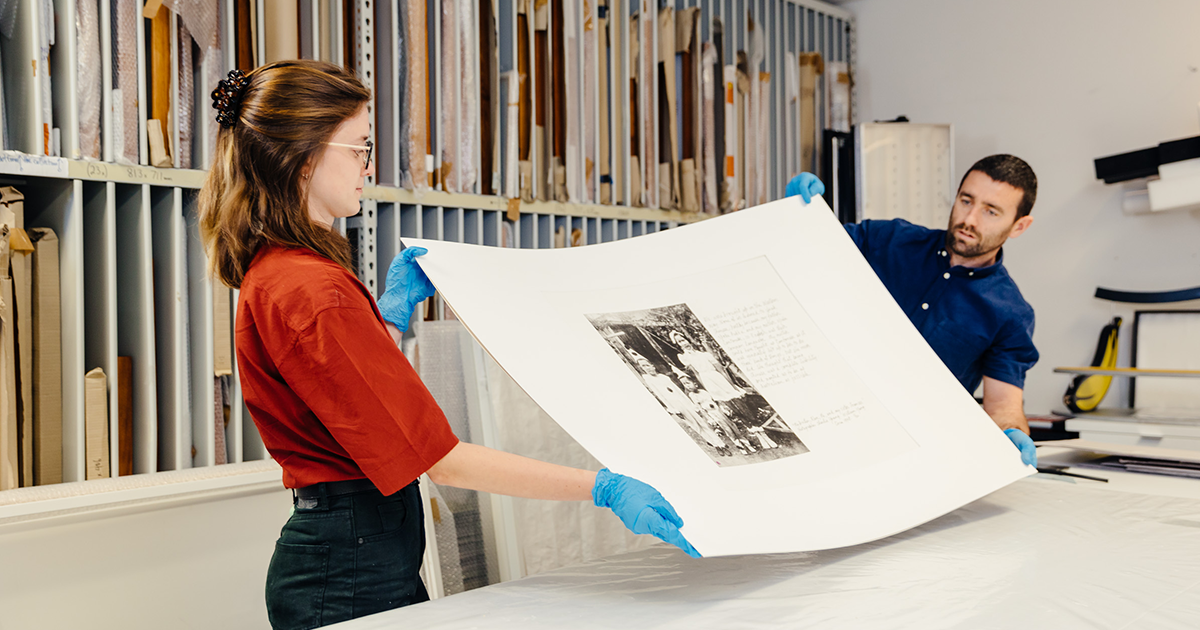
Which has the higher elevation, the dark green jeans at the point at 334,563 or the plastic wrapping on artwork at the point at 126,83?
the plastic wrapping on artwork at the point at 126,83

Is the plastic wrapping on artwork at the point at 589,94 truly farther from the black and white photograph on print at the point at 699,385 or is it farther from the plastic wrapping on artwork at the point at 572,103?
the black and white photograph on print at the point at 699,385

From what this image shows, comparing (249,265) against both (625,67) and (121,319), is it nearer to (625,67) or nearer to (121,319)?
(121,319)

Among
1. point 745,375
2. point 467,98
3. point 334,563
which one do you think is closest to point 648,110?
point 467,98

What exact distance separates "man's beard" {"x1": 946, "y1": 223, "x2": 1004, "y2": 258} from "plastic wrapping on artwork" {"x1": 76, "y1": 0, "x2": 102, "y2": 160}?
6.36 ft

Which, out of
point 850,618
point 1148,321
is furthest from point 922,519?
point 1148,321

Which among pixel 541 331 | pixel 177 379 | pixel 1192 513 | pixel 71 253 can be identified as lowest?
pixel 1192 513

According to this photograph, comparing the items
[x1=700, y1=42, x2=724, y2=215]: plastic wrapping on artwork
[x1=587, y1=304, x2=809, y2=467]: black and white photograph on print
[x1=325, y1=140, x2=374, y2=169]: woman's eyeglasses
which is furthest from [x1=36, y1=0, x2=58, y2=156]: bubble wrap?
[x1=700, y1=42, x2=724, y2=215]: plastic wrapping on artwork

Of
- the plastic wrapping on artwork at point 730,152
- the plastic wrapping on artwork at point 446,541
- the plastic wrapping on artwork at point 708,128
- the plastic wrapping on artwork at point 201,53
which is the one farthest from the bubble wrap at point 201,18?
the plastic wrapping on artwork at point 730,152

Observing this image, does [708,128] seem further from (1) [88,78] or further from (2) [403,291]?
(2) [403,291]

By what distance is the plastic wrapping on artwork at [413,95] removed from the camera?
2.36 metres

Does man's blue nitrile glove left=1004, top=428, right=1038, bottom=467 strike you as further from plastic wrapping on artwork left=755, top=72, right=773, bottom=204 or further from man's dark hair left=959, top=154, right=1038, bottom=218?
plastic wrapping on artwork left=755, top=72, right=773, bottom=204

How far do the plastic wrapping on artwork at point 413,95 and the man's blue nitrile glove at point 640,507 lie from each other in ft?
5.57

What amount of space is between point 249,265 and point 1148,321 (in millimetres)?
3079

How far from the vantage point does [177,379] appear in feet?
6.36
